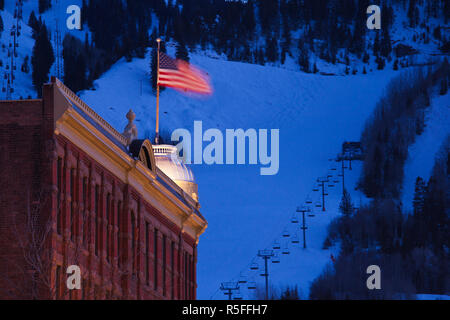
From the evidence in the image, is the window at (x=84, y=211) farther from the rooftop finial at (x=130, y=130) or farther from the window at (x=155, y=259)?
the window at (x=155, y=259)

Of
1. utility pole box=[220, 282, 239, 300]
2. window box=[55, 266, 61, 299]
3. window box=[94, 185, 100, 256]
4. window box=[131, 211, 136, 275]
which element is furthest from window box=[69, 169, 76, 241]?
utility pole box=[220, 282, 239, 300]

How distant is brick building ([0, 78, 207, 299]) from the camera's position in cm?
4925

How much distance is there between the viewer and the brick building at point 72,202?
1939 inches

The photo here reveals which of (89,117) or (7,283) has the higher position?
(89,117)

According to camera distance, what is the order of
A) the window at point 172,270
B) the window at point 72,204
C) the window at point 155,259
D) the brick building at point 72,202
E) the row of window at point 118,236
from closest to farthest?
the brick building at point 72,202 < the window at point 72,204 < the row of window at point 118,236 < the window at point 155,259 < the window at point 172,270

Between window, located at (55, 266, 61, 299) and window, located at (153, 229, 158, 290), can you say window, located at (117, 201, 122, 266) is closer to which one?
window, located at (153, 229, 158, 290)

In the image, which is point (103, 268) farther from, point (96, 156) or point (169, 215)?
point (169, 215)

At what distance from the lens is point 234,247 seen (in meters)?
191

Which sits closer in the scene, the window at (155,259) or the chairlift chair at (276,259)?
the window at (155,259)

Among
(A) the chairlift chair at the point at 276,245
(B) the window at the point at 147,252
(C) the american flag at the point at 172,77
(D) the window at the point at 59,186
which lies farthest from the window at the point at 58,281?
(A) the chairlift chair at the point at 276,245

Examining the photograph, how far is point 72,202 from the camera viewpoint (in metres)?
52.2

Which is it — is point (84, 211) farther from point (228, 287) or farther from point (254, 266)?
point (254, 266)
